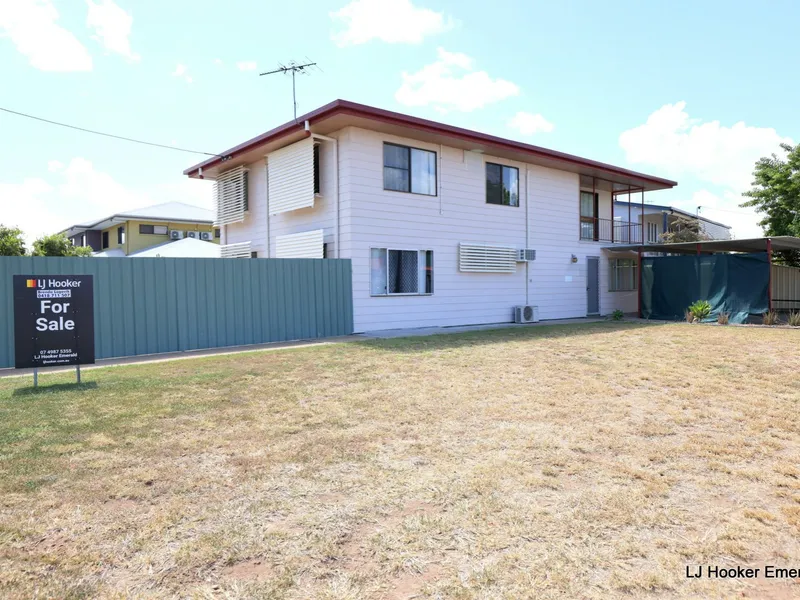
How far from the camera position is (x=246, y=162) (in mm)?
17031

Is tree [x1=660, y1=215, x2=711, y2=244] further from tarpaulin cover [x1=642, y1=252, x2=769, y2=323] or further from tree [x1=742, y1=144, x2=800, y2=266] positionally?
tarpaulin cover [x1=642, y1=252, x2=769, y2=323]

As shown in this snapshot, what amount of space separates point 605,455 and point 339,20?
1203 centimetres

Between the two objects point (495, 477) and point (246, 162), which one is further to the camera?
point (246, 162)

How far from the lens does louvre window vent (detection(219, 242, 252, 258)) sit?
17.4 metres

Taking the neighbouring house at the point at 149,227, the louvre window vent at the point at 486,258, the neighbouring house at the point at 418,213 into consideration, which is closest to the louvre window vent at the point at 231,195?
the neighbouring house at the point at 418,213

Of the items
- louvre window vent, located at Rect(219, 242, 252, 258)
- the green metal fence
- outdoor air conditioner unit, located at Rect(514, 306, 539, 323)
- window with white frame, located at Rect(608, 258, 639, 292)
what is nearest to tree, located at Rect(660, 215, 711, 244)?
window with white frame, located at Rect(608, 258, 639, 292)

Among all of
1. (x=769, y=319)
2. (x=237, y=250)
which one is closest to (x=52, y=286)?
(x=237, y=250)

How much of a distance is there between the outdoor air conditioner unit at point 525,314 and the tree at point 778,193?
662 inches

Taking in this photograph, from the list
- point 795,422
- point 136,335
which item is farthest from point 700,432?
point 136,335

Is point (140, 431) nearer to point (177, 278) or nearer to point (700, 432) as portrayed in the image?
point (700, 432)

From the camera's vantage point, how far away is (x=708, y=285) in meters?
16.5

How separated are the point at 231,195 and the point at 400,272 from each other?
731 centimetres

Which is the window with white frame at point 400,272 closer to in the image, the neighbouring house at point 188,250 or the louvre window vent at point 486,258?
the louvre window vent at point 486,258

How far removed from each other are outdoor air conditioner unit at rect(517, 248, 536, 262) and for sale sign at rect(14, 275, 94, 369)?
12.5m
